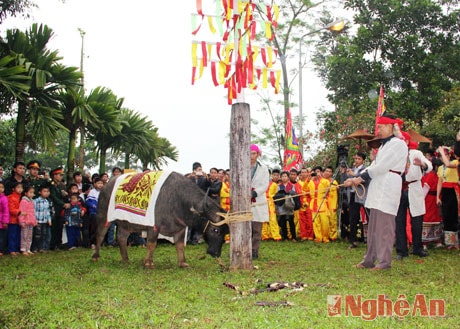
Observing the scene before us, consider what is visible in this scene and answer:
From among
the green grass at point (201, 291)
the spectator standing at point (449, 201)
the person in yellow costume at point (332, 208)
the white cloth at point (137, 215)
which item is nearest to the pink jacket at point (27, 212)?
the green grass at point (201, 291)

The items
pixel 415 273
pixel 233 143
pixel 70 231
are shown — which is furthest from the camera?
pixel 70 231

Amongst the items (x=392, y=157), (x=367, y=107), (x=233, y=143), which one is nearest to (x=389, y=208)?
(x=392, y=157)

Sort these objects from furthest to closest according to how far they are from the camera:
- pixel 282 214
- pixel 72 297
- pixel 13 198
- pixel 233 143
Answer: pixel 282 214 < pixel 13 198 < pixel 233 143 < pixel 72 297

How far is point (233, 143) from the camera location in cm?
761

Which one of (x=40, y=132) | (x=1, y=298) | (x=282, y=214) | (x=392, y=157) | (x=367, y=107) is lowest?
(x=1, y=298)

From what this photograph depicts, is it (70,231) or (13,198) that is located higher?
(13,198)

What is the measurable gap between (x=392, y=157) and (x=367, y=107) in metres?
14.8

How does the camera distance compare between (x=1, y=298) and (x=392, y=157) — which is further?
(x=392, y=157)

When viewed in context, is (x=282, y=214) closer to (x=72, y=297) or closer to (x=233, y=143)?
(x=233, y=143)

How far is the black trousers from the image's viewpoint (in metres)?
8.59

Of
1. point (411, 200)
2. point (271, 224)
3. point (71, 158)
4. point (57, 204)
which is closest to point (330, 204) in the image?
point (271, 224)

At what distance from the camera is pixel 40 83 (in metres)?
11.5

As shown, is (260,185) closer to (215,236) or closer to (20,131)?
(215,236)

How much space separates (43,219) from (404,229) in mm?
6844
